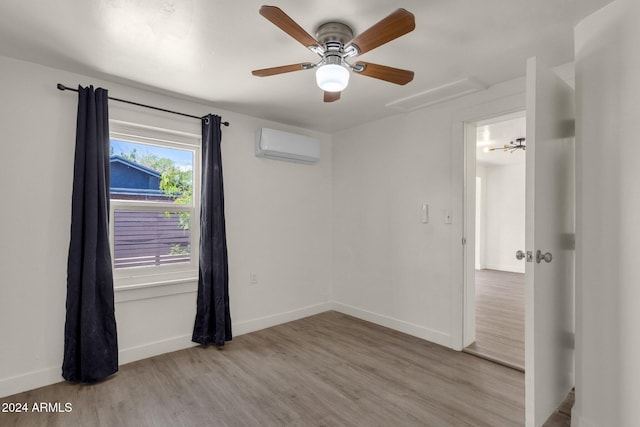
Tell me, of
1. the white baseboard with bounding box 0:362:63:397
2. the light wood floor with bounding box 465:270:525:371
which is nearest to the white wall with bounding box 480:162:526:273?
the light wood floor with bounding box 465:270:525:371

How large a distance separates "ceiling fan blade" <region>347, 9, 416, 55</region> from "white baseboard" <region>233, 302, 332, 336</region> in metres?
2.91

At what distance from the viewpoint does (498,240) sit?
7387 millimetres

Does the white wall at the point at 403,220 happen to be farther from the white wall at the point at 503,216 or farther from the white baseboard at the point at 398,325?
the white wall at the point at 503,216

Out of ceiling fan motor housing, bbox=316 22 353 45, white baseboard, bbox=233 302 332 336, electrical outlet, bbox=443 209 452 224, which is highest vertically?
ceiling fan motor housing, bbox=316 22 353 45

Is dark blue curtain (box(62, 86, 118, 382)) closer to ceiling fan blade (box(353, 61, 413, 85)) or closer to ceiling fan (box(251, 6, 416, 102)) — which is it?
ceiling fan (box(251, 6, 416, 102))

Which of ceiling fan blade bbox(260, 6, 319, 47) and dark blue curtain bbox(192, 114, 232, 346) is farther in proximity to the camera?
dark blue curtain bbox(192, 114, 232, 346)

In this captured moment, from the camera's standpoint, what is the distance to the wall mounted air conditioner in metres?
3.52

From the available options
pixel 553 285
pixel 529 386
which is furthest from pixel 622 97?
pixel 529 386

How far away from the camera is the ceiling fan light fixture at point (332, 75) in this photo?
186 centimetres

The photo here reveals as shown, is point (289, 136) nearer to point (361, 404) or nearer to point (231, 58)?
point (231, 58)

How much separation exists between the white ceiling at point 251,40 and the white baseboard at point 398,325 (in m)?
2.33

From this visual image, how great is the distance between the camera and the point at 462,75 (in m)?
2.61

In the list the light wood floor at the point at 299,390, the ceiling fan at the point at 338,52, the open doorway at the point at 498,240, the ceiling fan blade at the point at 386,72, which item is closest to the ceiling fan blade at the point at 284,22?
the ceiling fan at the point at 338,52

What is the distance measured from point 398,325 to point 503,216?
17.1 ft
